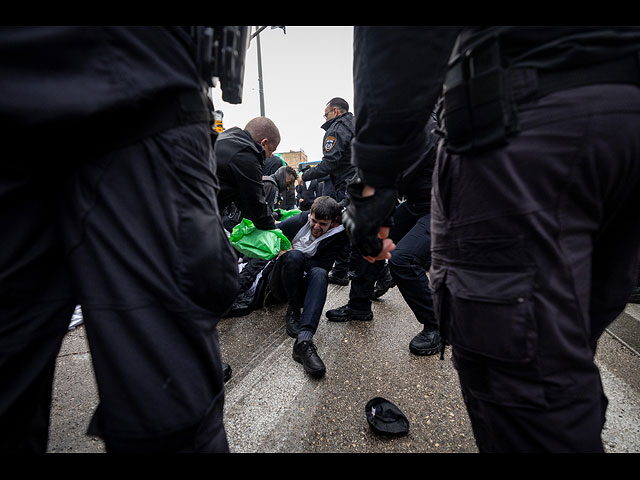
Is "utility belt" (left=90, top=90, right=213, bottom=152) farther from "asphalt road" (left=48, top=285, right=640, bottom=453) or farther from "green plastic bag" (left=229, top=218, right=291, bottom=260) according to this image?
"green plastic bag" (left=229, top=218, right=291, bottom=260)

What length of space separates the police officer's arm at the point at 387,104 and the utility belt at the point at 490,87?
0.07 m

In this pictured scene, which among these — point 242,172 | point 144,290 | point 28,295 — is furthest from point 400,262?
point 28,295

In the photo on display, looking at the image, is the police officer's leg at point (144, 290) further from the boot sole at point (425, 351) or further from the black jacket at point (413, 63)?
the boot sole at point (425, 351)

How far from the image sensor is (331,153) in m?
A: 3.56

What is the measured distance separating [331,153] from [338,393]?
9.02ft

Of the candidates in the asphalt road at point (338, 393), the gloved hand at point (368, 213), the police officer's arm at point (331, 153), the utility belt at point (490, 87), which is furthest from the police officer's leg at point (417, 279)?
the police officer's arm at point (331, 153)

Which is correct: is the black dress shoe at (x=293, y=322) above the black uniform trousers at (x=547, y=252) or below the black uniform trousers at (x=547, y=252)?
below

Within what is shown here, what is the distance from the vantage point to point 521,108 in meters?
0.59

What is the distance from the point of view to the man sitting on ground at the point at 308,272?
2033 millimetres

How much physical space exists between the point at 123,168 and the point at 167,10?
0.35 metres

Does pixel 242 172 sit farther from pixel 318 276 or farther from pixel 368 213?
pixel 368 213

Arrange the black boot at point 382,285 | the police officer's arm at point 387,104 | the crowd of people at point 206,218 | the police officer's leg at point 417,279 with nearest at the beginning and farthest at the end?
the crowd of people at point 206,218, the police officer's arm at point 387,104, the police officer's leg at point 417,279, the black boot at point 382,285

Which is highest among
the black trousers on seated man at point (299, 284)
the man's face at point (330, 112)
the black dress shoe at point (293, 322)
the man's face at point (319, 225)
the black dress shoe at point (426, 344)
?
the man's face at point (330, 112)

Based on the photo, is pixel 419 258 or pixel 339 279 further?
pixel 339 279
